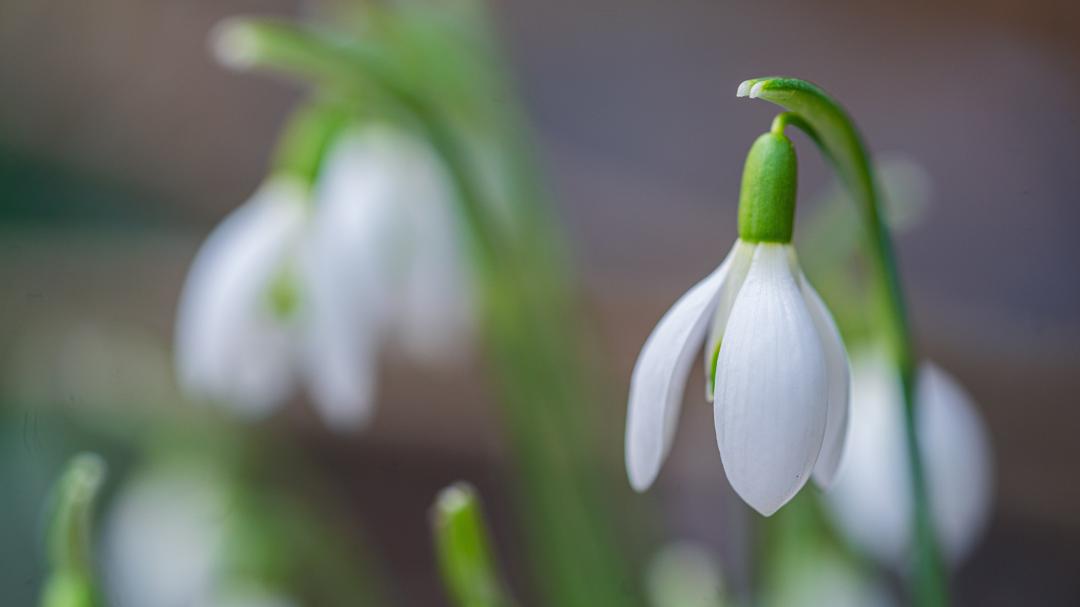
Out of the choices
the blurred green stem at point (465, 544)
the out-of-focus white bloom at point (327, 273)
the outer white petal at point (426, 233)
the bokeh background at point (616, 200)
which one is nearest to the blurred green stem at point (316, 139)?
the out-of-focus white bloom at point (327, 273)

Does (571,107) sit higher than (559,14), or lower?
lower

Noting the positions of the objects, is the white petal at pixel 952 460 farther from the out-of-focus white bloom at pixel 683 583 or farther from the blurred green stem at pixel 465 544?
the blurred green stem at pixel 465 544

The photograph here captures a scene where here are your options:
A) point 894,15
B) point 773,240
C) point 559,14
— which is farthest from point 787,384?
point 559,14

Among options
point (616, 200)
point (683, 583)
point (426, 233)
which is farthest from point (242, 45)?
point (616, 200)

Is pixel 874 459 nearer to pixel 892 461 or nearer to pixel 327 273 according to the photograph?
pixel 892 461

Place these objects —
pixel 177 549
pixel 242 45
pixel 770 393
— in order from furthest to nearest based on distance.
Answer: pixel 177 549, pixel 242 45, pixel 770 393

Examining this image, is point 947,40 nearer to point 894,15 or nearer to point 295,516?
point 894,15

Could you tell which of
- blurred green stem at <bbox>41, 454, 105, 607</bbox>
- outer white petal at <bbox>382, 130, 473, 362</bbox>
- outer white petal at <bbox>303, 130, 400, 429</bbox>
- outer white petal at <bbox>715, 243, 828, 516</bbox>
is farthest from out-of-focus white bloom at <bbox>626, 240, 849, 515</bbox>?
outer white petal at <bbox>382, 130, 473, 362</bbox>
